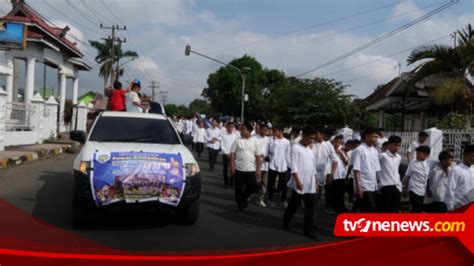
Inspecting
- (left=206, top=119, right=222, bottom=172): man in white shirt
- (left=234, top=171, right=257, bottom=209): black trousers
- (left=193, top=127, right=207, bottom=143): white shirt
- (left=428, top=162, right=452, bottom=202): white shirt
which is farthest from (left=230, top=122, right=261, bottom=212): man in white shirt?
(left=193, top=127, right=207, bottom=143): white shirt

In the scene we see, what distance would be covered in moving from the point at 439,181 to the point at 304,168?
6.13 feet

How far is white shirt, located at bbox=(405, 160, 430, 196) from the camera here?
776cm

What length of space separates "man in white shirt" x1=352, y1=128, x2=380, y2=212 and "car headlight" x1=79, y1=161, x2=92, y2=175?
12.5ft

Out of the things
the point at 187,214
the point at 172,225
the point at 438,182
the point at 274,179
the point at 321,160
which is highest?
the point at 321,160

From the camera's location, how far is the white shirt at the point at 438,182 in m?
6.73

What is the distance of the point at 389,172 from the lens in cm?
747

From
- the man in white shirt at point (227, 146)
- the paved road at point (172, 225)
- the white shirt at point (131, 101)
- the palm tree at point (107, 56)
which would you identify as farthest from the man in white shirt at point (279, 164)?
the palm tree at point (107, 56)

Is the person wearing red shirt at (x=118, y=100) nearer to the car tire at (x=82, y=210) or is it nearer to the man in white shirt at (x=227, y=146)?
the car tire at (x=82, y=210)

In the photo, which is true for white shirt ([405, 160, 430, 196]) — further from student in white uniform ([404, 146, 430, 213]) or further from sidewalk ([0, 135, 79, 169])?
sidewalk ([0, 135, 79, 169])

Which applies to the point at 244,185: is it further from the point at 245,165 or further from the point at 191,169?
the point at 191,169

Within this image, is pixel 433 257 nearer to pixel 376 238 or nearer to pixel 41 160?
pixel 376 238

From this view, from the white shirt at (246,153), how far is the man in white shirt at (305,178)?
1753 mm

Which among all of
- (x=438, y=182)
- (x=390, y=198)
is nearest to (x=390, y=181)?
(x=390, y=198)

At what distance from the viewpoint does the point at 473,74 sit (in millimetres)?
14383
